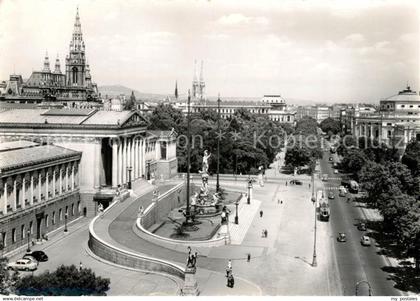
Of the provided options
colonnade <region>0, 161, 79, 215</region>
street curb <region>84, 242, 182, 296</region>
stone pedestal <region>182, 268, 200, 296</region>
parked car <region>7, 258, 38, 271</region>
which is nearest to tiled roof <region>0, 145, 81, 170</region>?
colonnade <region>0, 161, 79, 215</region>

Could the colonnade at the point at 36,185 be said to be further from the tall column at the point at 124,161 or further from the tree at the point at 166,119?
the tree at the point at 166,119

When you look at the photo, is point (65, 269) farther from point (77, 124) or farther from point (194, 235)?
point (77, 124)

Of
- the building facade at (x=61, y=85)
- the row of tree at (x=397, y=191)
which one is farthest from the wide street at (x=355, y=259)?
the building facade at (x=61, y=85)

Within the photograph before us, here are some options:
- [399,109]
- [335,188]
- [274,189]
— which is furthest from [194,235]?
A: [399,109]

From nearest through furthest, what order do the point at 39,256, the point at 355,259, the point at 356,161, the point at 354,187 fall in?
the point at 39,256 < the point at 355,259 < the point at 354,187 < the point at 356,161

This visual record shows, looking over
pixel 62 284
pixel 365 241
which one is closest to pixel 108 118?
pixel 365 241

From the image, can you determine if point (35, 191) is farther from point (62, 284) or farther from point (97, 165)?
→ point (62, 284)
